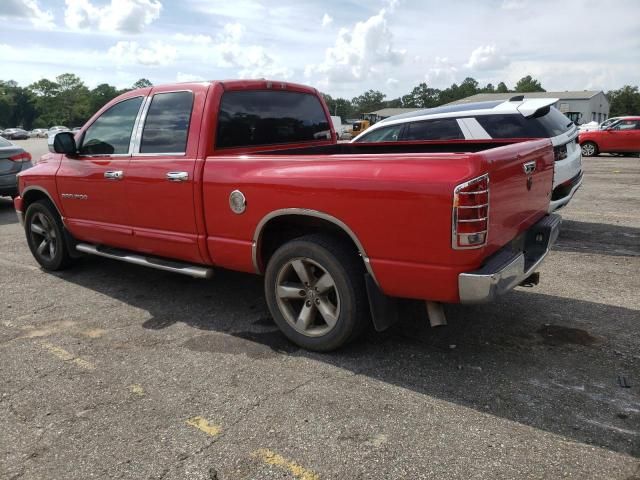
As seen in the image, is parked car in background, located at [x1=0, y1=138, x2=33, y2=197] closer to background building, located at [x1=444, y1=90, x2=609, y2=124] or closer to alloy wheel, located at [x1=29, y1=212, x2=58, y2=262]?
alloy wheel, located at [x1=29, y1=212, x2=58, y2=262]

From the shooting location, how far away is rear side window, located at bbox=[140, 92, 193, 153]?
14.3 feet

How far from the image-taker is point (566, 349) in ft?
12.1

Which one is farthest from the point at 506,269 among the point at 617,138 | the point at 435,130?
the point at 617,138

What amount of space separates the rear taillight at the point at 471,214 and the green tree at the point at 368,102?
151466mm

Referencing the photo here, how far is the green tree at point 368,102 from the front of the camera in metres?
152

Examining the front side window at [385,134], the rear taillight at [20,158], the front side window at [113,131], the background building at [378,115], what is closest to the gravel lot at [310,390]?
the front side window at [113,131]

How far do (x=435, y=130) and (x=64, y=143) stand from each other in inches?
174

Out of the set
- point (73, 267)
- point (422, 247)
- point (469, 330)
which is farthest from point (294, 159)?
point (73, 267)

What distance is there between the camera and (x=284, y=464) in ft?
8.39

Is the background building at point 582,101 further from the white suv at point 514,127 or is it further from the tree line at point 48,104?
the tree line at point 48,104

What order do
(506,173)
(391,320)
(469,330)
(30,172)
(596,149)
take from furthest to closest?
(596,149) < (30,172) < (469,330) < (391,320) < (506,173)

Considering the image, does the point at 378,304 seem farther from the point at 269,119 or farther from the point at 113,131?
the point at 113,131

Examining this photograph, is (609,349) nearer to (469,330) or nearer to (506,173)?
(469,330)

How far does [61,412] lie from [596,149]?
73.0 ft
